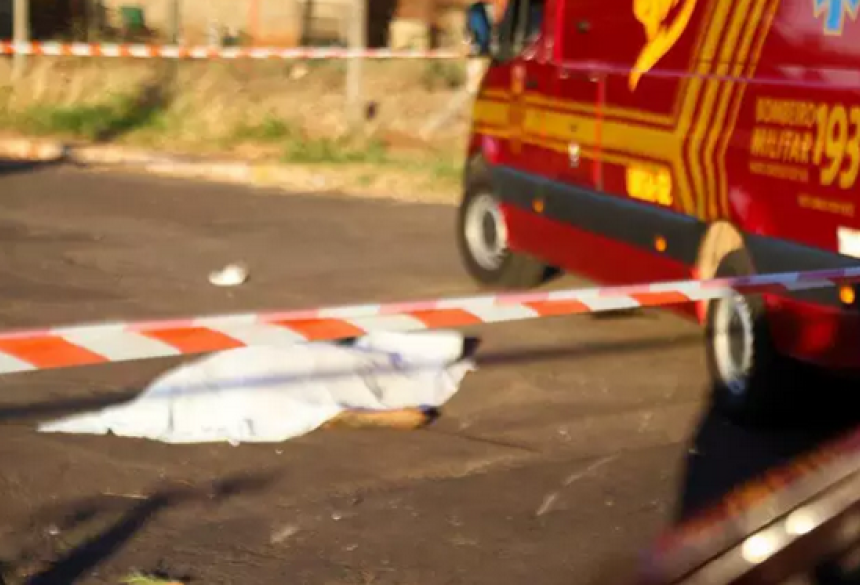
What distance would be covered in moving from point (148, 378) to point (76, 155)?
1026cm

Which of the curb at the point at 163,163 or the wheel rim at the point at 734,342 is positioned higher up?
the wheel rim at the point at 734,342

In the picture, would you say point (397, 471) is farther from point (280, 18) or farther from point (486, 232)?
point (280, 18)

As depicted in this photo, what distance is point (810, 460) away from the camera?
6.20 ft

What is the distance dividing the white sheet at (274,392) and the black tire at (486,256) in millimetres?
2287

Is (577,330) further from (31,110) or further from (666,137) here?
(31,110)

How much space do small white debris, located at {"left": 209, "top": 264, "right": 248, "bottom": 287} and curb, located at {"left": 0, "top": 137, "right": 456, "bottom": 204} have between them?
4822 millimetres

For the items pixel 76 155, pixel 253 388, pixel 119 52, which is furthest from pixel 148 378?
pixel 119 52

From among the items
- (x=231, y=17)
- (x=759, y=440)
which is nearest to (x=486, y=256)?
(x=759, y=440)

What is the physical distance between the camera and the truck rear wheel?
921 cm

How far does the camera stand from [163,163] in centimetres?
1598

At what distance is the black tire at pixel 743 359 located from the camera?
6.12 m

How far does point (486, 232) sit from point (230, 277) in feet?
5.85

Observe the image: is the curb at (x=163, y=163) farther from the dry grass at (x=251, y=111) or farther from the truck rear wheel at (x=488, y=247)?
the truck rear wheel at (x=488, y=247)

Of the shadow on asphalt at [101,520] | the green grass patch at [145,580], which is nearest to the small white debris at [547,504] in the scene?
the shadow on asphalt at [101,520]
